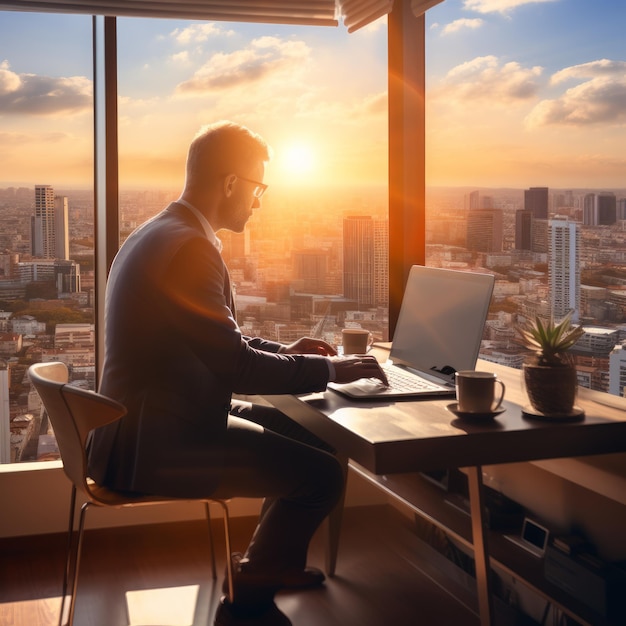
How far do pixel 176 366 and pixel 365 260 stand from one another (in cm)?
147

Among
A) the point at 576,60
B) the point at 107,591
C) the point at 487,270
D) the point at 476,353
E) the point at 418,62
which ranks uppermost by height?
the point at 418,62

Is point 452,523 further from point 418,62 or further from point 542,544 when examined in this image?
point 418,62

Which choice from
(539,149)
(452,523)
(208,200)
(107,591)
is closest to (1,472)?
(107,591)

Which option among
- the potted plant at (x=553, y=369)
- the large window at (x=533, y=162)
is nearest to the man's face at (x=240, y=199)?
the large window at (x=533, y=162)

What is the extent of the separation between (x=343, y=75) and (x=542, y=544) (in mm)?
2057

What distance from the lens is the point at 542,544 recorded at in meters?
2.20

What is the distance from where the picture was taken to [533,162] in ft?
8.84

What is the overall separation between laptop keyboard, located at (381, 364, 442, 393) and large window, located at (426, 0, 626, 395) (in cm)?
26

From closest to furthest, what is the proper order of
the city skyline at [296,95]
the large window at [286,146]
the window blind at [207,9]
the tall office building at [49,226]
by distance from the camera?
1. the city skyline at [296,95]
2. the window blind at [207,9]
3. the tall office building at [49,226]
4. the large window at [286,146]

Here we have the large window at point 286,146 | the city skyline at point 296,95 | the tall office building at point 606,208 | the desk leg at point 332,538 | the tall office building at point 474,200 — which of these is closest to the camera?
the tall office building at point 606,208

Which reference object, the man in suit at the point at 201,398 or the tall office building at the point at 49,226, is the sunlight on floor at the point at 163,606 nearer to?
the man in suit at the point at 201,398

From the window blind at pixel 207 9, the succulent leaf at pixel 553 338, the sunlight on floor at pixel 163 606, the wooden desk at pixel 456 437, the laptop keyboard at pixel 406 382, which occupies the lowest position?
the sunlight on floor at pixel 163 606

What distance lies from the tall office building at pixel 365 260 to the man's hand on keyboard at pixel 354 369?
3.97ft

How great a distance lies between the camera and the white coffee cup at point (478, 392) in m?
1.92
